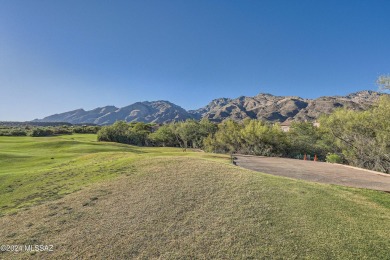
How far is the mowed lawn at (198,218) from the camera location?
6645mm

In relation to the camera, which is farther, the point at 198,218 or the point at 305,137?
the point at 305,137

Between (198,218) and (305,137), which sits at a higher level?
(305,137)

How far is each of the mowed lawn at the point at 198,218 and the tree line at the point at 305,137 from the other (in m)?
18.2

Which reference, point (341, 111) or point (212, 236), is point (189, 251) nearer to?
point (212, 236)

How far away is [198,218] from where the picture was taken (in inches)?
331

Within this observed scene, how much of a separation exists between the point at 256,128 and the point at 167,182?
32.1 m

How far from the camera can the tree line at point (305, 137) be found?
25.8 meters

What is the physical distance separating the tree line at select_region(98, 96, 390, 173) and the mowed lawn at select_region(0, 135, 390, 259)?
18.2 metres

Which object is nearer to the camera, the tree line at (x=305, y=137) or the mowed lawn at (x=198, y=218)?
the mowed lawn at (x=198, y=218)

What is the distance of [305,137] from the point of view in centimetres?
4528

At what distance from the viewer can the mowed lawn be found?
6.64 m

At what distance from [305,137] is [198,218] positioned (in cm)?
4292

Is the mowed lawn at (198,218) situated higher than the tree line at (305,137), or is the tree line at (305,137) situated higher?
the tree line at (305,137)

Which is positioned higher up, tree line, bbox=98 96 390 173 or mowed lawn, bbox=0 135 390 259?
tree line, bbox=98 96 390 173
